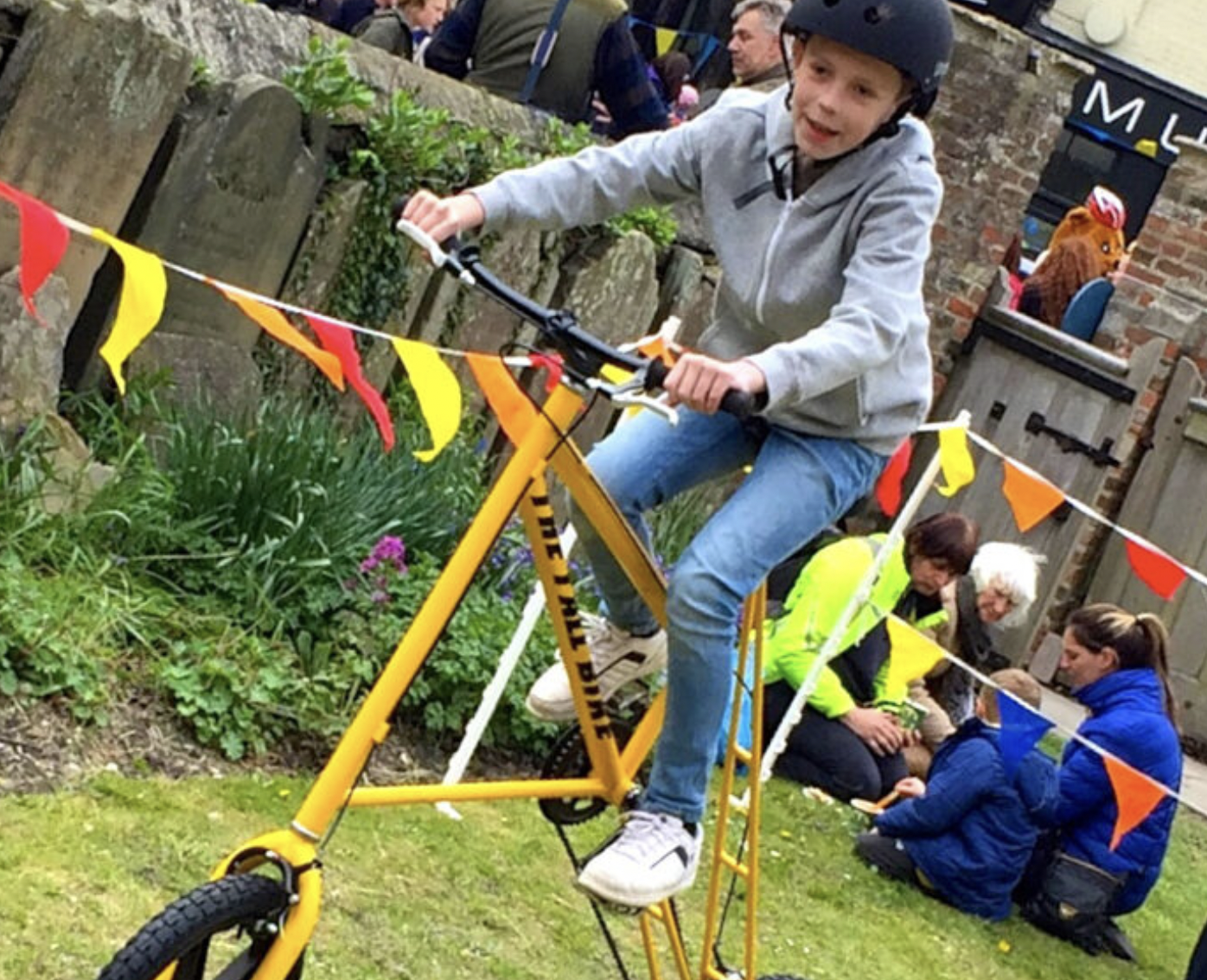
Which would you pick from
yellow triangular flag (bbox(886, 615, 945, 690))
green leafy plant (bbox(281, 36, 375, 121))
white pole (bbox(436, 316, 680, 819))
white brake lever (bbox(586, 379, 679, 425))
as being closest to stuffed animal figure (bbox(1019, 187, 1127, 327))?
yellow triangular flag (bbox(886, 615, 945, 690))

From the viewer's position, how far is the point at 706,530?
4.04 metres

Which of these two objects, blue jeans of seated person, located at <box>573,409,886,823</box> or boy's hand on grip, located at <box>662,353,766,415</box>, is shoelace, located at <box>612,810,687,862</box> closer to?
blue jeans of seated person, located at <box>573,409,886,823</box>

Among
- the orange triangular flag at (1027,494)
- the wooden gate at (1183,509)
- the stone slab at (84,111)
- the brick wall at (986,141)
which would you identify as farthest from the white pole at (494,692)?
the wooden gate at (1183,509)

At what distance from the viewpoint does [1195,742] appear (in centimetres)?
1198

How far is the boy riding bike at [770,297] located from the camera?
3838 millimetres

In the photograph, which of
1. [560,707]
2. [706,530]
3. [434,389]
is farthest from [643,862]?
[434,389]

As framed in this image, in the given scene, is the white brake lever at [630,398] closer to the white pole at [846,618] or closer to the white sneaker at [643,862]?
the white sneaker at [643,862]

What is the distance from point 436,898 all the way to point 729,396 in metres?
2.37

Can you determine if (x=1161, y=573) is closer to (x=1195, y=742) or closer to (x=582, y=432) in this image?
(x=582, y=432)

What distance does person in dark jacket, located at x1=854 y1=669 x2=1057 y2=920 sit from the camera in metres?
7.25

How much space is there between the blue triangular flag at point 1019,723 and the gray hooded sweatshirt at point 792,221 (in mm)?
2750

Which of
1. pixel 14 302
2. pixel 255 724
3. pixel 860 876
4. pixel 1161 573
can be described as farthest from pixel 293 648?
pixel 1161 573

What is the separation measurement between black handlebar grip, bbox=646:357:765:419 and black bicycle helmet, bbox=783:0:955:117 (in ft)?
2.39

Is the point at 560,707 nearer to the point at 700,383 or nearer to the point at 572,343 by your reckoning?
the point at 572,343
